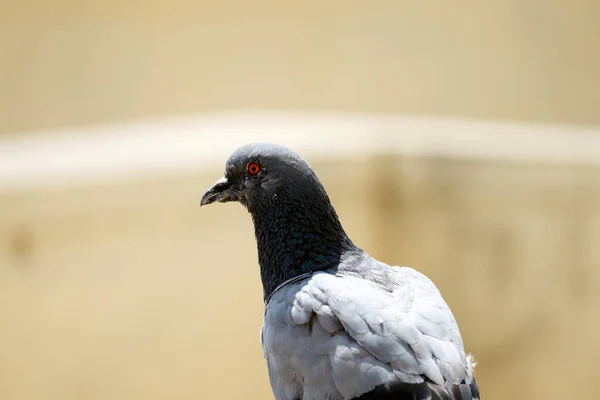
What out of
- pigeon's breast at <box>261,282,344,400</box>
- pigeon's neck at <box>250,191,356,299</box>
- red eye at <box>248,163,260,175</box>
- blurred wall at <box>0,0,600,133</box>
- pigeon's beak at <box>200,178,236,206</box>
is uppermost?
blurred wall at <box>0,0,600,133</box>

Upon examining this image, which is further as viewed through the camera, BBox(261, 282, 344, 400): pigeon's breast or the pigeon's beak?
the pigeon's beak

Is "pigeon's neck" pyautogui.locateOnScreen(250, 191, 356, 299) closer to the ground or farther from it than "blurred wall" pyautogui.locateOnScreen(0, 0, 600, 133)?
closer to the ground

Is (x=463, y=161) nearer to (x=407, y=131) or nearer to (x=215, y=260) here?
(x=407, y=131)

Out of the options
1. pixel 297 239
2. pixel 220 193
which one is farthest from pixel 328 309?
pixel 220 193

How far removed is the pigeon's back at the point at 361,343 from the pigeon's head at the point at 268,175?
48 cm

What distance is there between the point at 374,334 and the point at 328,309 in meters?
0.25

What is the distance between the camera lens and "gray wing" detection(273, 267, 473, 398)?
351 centimetres

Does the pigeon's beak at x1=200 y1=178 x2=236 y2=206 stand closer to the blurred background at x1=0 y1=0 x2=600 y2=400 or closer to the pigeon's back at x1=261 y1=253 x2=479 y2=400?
the pigeon's back at x1=261 y1=253 x2=479 y2=400

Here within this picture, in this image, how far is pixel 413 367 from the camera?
3496mm

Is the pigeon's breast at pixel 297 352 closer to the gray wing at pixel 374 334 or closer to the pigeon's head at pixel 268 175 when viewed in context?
the gray wing at pixel 374 334

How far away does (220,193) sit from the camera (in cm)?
445

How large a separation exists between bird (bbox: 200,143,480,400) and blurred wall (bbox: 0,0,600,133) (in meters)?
5.25

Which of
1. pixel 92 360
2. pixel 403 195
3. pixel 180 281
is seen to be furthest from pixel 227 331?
pixel 403 195

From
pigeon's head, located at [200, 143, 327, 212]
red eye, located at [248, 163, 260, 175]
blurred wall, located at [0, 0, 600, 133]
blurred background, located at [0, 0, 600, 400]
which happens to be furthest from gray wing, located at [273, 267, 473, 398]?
blurred wall, located at [0, 0, 600, 133]
